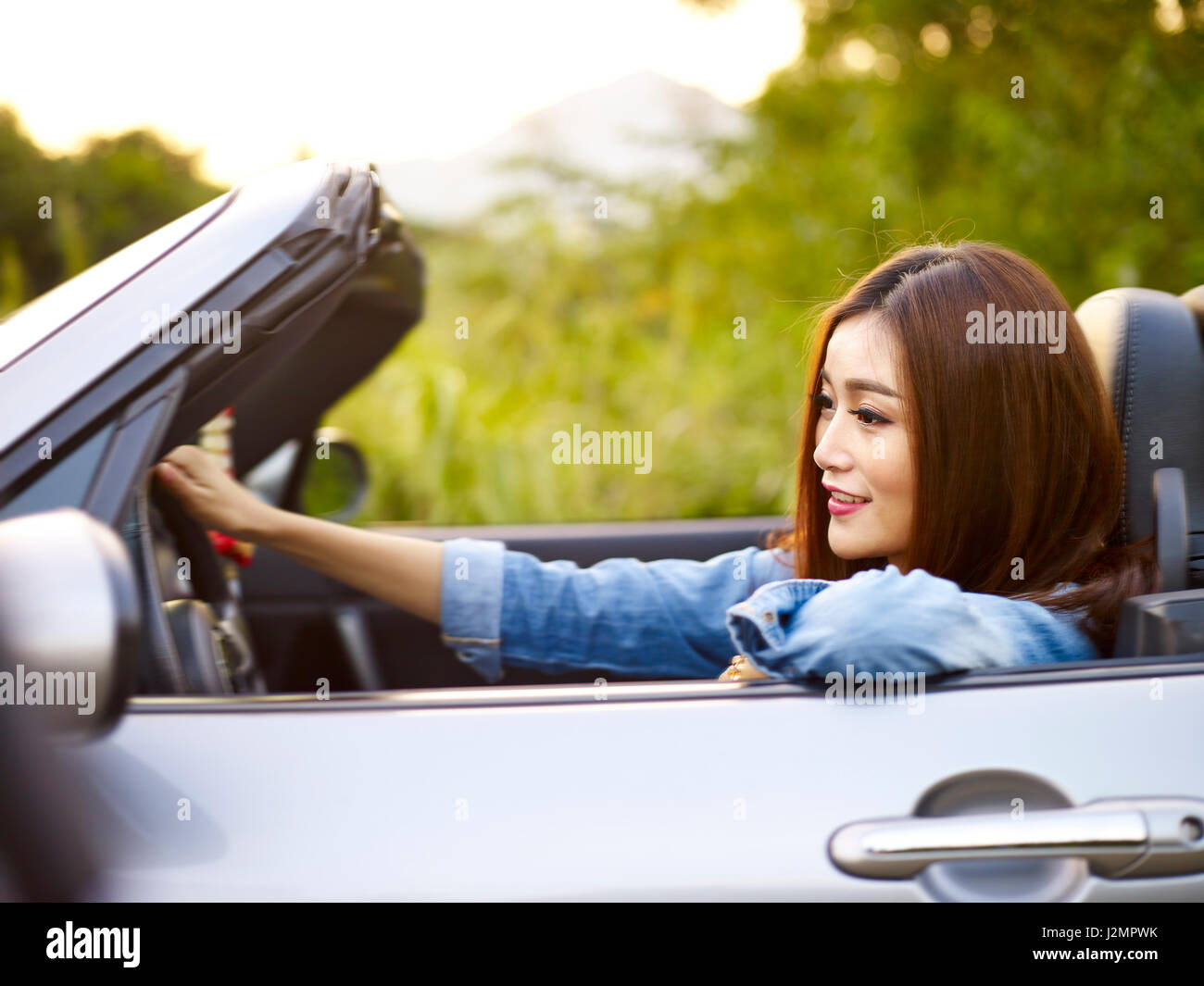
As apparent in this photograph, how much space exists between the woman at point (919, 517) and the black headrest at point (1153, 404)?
5 cm

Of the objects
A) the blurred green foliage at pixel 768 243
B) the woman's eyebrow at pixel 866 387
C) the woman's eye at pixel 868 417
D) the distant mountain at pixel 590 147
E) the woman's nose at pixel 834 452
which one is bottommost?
the woman's nose at pixel 834 452

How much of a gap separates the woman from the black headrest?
0.17 feet

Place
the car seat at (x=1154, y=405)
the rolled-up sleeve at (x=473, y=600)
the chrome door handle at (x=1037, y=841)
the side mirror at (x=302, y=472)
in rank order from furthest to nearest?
the side mirror at (x=302, y=472) < the rolled-up sleeve at (x=473, y=600) < the car seat at (x=1154, y=405) < the chrome door handle at (x=1037, y=841)

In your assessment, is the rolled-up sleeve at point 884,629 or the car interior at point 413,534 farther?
the car interior at point 413,534

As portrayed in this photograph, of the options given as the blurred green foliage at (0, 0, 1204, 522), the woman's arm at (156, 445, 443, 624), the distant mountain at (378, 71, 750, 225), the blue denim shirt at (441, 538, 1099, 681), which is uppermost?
the distant mountain at (378, 71, 750, 225)

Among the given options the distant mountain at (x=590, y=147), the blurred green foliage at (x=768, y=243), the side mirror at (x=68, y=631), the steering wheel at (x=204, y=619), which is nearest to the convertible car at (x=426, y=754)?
the side mirror at (x=68, y=631)

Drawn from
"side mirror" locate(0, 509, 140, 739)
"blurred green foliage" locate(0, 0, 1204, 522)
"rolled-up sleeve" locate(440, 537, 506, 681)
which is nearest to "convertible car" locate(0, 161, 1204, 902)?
"side mirror" locate(0, 509, 140, 739)

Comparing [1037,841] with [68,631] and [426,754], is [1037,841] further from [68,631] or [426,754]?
[68,631]

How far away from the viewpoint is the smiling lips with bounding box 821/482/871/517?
5.17 feet

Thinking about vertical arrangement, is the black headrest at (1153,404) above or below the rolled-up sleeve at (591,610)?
above

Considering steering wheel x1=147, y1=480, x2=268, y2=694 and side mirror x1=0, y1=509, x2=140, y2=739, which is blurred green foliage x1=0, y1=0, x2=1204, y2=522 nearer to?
steering wheel x1=147, y1=480, x2=268, y2=694

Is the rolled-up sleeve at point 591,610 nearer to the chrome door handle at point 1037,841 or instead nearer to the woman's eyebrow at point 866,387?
the woman's eyebrow at point 866,387

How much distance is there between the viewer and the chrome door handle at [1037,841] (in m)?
1.13
